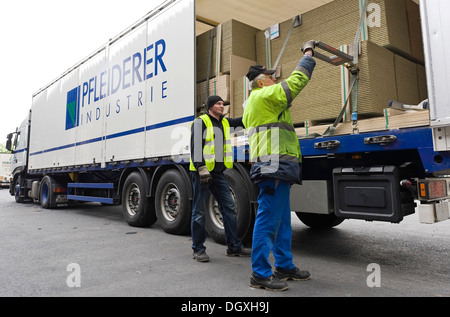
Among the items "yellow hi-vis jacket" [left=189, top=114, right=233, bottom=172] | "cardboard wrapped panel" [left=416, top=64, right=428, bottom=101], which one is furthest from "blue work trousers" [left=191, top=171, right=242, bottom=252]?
"cardboard wrapped panel" [left=416, top=64, right=428, bottom=101]

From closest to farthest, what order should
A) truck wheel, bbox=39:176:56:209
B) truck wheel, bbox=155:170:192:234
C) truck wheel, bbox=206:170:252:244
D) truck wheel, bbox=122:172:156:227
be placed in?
1. truck wheel, bbox=206:170:252:244
2. truck wheel, bbox=155:170:192:234
3. truck wheel, bbox=122:172:156:227
4. truck wheel, bbox=39:176:56:209

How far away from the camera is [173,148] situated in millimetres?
5070

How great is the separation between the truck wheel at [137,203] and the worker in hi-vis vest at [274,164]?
3.34m

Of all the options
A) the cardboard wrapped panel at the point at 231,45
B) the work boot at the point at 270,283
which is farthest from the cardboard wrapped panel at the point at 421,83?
the work boot at the point at 270,283

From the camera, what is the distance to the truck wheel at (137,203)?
5.76 metres

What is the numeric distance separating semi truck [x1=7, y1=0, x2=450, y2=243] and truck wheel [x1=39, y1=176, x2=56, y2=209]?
33 mm

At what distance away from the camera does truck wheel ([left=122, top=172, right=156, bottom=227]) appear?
18.9 feet

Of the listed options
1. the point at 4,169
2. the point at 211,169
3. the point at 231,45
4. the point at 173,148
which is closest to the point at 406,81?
the point at 231,45

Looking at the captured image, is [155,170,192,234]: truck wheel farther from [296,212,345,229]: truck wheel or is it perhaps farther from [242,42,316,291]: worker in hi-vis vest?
[242,42,316,291]: worker in hi-vis vest

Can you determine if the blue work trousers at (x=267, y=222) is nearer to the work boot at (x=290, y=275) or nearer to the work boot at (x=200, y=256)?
the work boot at (x=290, y=275)

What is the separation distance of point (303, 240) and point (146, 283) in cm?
263

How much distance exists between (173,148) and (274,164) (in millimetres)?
2639

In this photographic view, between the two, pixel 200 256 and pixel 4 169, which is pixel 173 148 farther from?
pixel 4 169
